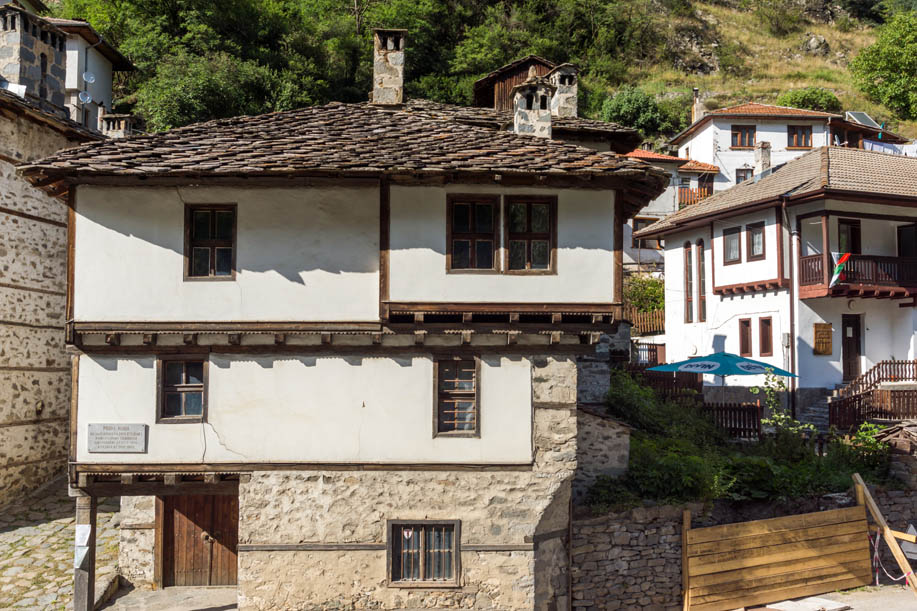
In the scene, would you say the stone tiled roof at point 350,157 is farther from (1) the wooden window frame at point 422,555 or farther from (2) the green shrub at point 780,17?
(2) the green shrub at point 780,17

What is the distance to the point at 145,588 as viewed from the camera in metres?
12.6

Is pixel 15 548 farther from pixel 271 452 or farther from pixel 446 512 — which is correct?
pixel 446 512

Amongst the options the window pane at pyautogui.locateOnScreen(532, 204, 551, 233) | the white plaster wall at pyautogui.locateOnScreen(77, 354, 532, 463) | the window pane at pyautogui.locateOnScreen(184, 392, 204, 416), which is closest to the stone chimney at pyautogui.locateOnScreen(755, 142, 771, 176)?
the window pane at pyautogui.locateOnScreen(532, 204, 551, 233)

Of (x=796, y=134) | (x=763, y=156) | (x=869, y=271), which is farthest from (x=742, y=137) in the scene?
(x=869, y=271)

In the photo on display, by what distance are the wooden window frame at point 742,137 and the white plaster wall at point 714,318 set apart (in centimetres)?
1686

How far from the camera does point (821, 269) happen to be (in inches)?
800

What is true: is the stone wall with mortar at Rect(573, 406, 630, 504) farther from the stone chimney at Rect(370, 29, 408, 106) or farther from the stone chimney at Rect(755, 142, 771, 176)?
the stone chimney at Rect(755, 142, 771, 176)

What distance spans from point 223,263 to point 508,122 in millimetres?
6492

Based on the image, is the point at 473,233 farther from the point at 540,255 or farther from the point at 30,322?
the point at 30,322

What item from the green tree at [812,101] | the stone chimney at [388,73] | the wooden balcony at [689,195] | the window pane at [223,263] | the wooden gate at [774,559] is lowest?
the wooden gate at [774,559]

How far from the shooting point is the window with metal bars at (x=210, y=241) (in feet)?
35.3

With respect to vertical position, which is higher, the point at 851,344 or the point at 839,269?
the point at 839,269

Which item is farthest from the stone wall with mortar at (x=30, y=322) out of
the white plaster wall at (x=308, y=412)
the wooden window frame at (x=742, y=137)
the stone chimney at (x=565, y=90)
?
the wooden window frame at (x=742, y=137)

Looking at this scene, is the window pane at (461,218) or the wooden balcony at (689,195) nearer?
the window pane at (461,218)
